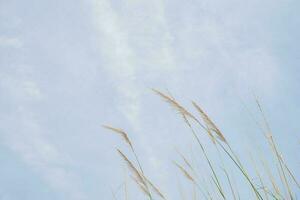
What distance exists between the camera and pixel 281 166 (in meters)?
2.88

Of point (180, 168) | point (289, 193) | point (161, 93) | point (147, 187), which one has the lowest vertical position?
point (289, 193)

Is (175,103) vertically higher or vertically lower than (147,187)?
higher

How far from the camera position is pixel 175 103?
9.56 feet

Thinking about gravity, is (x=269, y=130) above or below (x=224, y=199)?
above

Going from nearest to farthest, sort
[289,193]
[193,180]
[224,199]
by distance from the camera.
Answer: [289,193], [224,199], [193,180]

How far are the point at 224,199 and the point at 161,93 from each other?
0.71 metres

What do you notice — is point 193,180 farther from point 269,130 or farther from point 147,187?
point 269,130

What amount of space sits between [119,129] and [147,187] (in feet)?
1.25

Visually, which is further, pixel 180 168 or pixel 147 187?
pixel 180 168

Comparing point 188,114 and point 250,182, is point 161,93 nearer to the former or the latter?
point 188,114

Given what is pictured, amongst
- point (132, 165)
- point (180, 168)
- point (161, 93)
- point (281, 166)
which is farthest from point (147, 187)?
point (281, 166)

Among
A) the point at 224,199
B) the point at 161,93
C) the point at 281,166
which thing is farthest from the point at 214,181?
the point at 161,93

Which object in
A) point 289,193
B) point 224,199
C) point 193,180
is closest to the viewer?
point 289,193

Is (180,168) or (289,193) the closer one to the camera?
(289,193)
